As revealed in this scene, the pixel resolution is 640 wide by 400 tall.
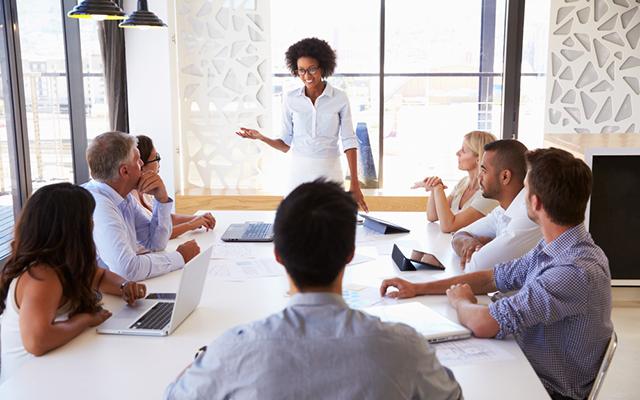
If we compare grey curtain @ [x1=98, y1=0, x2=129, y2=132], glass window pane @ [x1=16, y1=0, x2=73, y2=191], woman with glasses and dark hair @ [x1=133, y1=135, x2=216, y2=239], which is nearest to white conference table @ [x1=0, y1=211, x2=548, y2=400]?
woman with glasses and dark hair @ [x1=133, y1=135, x2=216, y2=239]

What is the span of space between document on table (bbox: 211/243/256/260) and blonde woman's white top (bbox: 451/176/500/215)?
3.69 ft

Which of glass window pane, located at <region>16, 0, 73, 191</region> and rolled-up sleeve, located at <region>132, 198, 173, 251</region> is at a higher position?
glass window pane, located at <region>16, 0, 73, 191</region>

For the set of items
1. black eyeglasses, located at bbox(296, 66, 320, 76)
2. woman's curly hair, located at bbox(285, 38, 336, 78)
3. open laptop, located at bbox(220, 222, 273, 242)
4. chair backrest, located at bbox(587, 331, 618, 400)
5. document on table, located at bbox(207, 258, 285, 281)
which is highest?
woman's curly hair, located at bbox(285, 38, 336, 78)

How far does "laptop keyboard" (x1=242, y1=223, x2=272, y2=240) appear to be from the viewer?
307cm

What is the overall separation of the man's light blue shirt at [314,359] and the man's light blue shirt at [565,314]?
76 cm

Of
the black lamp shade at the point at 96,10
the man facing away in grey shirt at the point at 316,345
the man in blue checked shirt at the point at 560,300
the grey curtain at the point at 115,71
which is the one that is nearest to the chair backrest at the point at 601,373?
the man in blue checked shirt at the point at 560,300

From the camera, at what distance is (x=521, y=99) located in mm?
6047

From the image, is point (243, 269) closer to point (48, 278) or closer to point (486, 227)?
point (48, 278)

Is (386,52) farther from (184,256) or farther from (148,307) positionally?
(148,307)

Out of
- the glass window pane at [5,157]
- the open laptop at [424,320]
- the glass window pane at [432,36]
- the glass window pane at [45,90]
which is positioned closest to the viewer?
the open laptop at [424,320]

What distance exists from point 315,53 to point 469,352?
306cm

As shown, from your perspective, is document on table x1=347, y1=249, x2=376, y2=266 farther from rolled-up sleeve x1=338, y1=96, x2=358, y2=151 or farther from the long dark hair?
rolled-up sleeve x1=338, y1=96, x2=358, y2=151

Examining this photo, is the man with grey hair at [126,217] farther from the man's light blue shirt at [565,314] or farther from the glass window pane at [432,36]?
the glass window pane at [432,36]

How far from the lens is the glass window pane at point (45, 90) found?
428 cm
